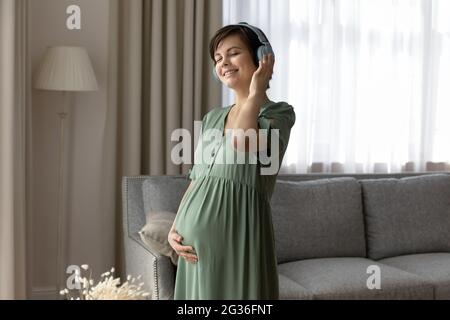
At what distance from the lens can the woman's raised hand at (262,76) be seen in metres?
1.77

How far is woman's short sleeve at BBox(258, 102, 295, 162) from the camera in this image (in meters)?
1.81

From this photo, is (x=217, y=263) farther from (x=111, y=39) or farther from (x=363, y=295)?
(x=111, y=39)

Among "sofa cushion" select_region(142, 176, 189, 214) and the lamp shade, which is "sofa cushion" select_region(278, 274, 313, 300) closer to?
"sofa cushion" select_region(142, 176, 189, 214)

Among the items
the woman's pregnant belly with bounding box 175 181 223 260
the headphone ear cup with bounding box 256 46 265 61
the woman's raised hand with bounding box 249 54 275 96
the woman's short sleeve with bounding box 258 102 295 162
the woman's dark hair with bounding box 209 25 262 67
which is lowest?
the woman's pregnant belly with bounding box 175 181 223 260

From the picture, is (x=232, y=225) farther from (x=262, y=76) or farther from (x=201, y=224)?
(x=262, y=76)

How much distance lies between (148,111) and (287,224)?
1078mm

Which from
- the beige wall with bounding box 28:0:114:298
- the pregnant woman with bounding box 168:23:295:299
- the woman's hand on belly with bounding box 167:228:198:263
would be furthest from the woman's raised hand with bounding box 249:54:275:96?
the beige wall with bounding box 28:0:114:298

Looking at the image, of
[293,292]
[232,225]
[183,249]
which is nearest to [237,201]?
[232,225]

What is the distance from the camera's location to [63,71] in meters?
3.42

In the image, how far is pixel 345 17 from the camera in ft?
13.9

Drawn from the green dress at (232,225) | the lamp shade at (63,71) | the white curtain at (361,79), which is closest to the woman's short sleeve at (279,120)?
the green dress at (232,225)

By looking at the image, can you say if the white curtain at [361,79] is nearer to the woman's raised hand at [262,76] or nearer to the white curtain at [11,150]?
the white curtain at [11,150]

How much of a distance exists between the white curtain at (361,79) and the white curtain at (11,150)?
1.31 metres

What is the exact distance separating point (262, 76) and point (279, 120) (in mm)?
135
